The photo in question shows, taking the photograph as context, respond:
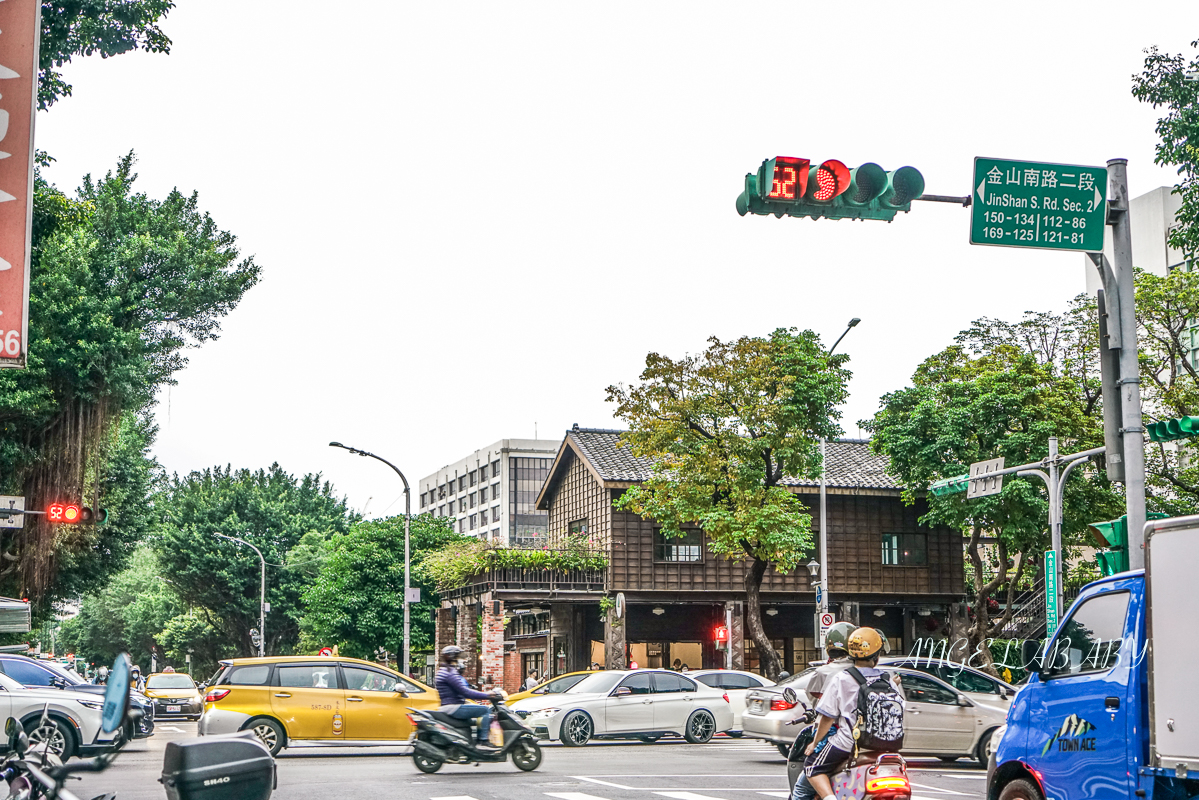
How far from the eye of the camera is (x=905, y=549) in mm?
43594

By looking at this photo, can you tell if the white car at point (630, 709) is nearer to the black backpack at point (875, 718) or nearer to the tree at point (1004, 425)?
the tree at point (1004, 425)

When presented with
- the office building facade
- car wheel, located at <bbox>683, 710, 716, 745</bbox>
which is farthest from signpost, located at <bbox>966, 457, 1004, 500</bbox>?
the office building facade

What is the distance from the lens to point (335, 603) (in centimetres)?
5153

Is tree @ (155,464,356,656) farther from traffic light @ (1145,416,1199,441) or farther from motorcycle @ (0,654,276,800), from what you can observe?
motorcycle @ (0,654,276,800)

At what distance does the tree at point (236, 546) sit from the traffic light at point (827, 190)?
184 feet

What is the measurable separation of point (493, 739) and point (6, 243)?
1016 centimetres

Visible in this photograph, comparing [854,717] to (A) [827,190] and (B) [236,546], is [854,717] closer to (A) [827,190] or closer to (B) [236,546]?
(A) [827,190]

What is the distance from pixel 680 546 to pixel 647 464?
2.88 m

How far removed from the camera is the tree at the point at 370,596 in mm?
51312

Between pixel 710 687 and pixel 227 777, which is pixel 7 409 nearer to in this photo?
pixel 710 687

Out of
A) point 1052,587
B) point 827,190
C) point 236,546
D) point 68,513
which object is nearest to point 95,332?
point 68,513

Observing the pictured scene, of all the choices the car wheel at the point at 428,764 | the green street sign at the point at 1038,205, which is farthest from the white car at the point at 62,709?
the green street sign at the point at 1038,205

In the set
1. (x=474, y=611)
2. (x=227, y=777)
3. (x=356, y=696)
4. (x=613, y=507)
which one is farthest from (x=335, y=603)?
(x=227, y=777)

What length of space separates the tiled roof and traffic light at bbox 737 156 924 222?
29924mm
